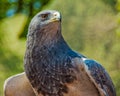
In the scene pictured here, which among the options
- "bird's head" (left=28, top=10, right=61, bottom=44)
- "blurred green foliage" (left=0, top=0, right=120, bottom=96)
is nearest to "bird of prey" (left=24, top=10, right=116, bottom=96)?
"bird's head" (left=28, top=10, right=61, bottom=44)

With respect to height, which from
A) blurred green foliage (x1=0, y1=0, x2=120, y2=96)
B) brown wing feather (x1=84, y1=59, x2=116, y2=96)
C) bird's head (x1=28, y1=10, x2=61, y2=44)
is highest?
bird's head (x1=28, y1=10, x2=61, y2=44)

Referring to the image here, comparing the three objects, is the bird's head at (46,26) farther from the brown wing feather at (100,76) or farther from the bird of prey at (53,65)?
the brown wing feather at (100,76)

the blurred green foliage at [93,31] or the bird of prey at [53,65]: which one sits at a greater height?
the bird of prey at [53,65]

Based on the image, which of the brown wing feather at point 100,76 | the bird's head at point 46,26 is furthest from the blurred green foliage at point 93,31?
the bird's head at point 46,26

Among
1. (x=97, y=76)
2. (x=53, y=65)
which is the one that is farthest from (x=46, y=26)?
(x=97, y=76)

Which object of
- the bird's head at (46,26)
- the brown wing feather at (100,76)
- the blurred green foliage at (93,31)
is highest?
the bird's head at (46,26)

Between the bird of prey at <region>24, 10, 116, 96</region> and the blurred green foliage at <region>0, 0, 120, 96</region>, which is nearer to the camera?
the bird of prey at <region>24, 10, 116, 96</region>

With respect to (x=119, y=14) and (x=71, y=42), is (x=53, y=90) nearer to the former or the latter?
(x=71, y=42)

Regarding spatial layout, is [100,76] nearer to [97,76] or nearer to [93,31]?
[97,76]

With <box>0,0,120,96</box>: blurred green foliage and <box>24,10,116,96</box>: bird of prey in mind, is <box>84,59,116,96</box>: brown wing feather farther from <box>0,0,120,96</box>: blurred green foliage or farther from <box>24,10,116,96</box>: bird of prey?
<box>0,0,120,96</box>: blurred green foliage

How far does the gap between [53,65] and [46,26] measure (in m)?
0.16

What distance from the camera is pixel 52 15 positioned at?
2.62 metres

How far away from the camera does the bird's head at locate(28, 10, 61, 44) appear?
2.58 m

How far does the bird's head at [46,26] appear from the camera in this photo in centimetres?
258
